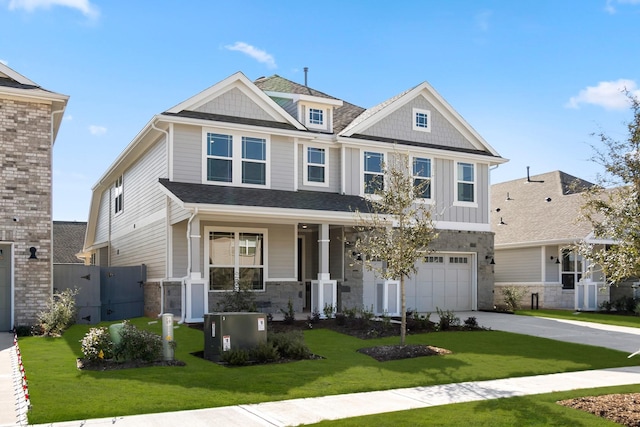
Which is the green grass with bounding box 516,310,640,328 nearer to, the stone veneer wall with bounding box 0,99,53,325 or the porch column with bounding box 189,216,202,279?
the porch column with bounding box 189,216,202,279

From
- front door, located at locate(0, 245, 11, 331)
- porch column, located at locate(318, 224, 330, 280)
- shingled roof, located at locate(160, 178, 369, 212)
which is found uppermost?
shingled roof, located at locate(160, 178, 369, 212)

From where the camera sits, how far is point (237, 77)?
784 inches

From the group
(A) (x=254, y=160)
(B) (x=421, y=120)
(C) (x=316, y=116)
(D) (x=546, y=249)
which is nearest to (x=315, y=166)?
Answer: (C) (x=316, y=116)

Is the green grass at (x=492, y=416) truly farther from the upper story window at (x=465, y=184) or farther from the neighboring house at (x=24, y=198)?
the upper story window at (x=465, y=184)

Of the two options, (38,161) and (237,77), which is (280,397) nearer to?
(38,161)

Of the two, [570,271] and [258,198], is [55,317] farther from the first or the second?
[570,271]

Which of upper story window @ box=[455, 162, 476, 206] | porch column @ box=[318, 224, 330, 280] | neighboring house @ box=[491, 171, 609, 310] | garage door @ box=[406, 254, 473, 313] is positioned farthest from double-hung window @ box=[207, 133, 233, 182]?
neighboring house @ box=[491, 171, 609, 310]

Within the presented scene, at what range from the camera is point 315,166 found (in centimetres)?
2125

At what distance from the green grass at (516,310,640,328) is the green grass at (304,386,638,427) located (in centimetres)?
1283

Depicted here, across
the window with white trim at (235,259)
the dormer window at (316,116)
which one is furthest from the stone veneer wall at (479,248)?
the window with white trim at (235,259)

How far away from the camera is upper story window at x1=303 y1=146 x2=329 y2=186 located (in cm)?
2106

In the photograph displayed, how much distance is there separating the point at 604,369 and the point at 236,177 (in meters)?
11.7

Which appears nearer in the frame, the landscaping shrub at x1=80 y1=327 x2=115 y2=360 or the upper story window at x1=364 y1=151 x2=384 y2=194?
the landscaping shrub at x1=80 y1=327 x2=115 y2=360

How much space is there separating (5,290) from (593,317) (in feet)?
60.9
